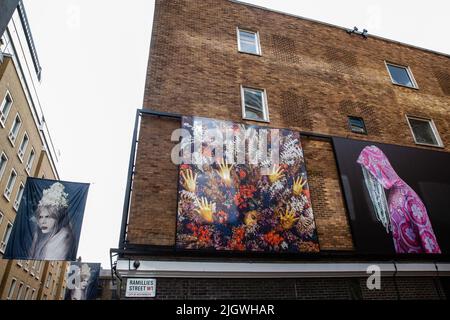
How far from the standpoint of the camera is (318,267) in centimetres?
776

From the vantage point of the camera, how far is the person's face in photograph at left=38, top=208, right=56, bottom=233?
748cm

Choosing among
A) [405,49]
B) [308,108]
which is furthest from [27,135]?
[405,49]

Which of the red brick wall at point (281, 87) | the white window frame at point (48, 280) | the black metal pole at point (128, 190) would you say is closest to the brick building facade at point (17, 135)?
the white window frame at point (48, 280)

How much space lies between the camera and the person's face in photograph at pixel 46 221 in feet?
24.6

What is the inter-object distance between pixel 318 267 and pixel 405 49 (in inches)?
553

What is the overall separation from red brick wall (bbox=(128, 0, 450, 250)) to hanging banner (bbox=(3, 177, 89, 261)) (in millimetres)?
1746

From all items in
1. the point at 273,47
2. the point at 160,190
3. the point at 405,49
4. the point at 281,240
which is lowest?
the point at 281,240

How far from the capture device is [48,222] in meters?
7.63

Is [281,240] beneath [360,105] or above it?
beneath

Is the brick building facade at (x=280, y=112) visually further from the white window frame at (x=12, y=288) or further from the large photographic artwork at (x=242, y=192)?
the white window frame at (x=12, y=288)

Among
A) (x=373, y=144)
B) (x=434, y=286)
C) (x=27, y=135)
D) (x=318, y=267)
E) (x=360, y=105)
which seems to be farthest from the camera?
(x=27, y=135)

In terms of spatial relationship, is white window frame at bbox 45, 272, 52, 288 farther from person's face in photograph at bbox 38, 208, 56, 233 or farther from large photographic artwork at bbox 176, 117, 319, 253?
large photographic artwork at bbox 176, 117, 319, 253
